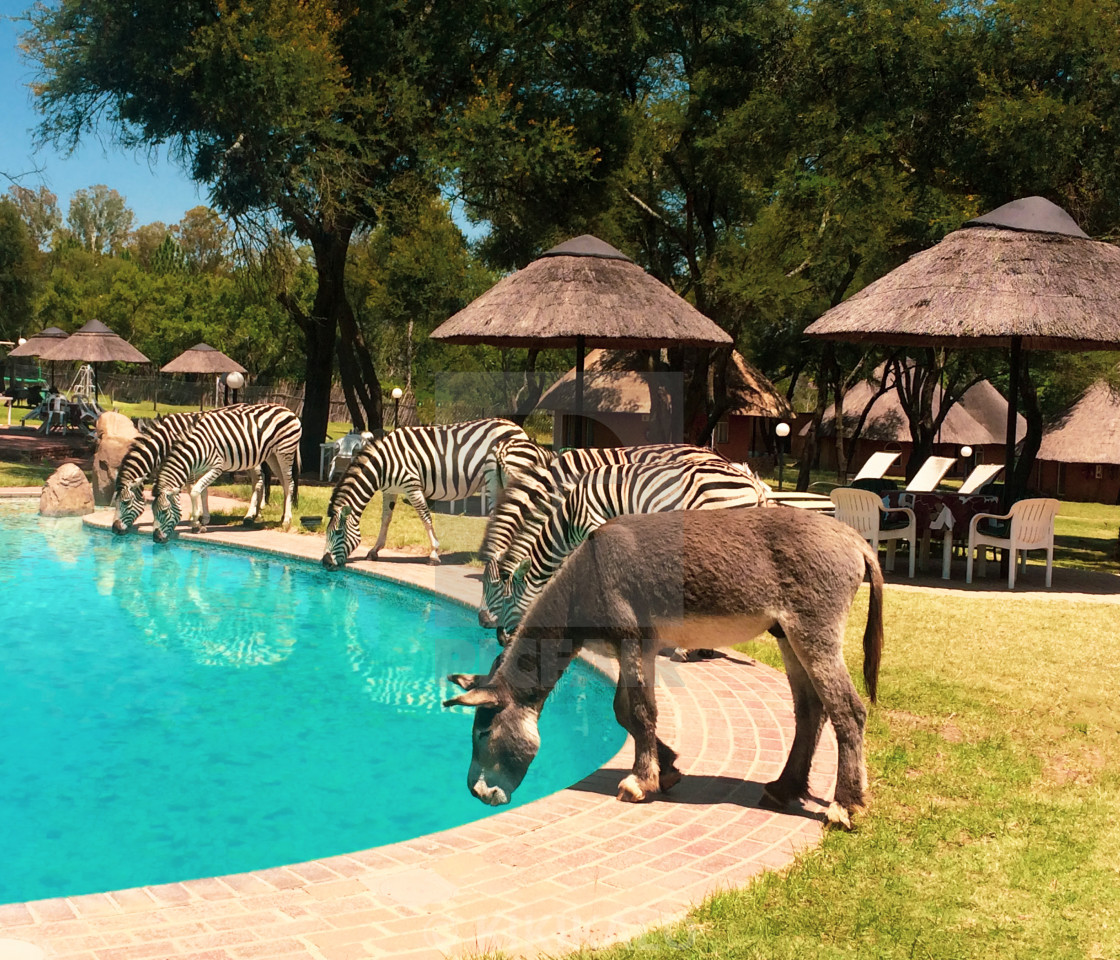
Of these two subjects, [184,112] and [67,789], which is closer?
[67,789]

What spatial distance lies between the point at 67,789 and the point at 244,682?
6.66 ft

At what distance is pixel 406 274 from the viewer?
25.1m

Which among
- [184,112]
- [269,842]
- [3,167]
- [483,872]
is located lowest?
[269,842]

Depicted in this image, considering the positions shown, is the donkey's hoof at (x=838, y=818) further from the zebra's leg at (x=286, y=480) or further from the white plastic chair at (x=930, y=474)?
the zebra's leg at (x=286, y=480)

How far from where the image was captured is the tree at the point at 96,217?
83.8 metres

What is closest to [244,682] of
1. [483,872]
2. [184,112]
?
[483,872]

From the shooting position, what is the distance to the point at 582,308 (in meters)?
12.0

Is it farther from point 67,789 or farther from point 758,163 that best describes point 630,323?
point 758,163

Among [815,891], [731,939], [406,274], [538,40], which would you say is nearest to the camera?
[731,939]

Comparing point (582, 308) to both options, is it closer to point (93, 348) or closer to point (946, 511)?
point (946, 511)

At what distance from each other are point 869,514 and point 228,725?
300 inches

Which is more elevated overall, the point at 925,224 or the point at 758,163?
the point at 758,163

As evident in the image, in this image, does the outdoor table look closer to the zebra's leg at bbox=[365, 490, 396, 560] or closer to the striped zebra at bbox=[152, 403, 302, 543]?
the zebra's leg at bbox=[365, 490, 396, 560]

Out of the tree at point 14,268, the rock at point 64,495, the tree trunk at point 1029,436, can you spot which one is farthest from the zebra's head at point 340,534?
the tree at point 14,268
